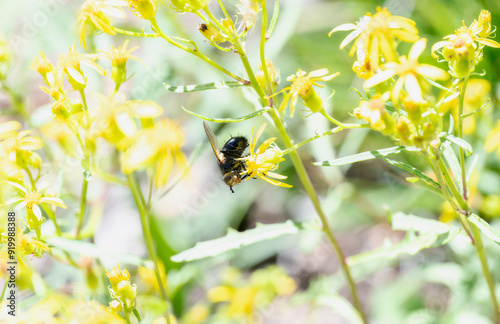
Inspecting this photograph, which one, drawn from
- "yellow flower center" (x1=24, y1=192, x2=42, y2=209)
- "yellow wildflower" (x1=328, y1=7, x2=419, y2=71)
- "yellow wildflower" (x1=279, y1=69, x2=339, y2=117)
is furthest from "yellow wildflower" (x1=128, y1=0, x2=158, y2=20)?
"yellow flower center" (x1=24, y1=192, x2=42, y2=209)

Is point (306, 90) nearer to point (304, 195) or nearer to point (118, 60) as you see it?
point (118, 60)

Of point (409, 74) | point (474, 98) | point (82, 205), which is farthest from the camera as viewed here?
point (474, 98)

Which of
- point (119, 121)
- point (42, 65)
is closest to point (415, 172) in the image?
point (119, 121)

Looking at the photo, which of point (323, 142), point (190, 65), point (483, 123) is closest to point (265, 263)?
point (323, 142)

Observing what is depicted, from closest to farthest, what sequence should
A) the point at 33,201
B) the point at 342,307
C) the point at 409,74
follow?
the point at 409,74 → the point at 33,201 → the point at 342,307

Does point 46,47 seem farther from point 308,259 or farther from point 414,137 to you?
point 414,137

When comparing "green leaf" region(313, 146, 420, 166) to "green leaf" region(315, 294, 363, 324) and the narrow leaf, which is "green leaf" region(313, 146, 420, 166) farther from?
"green leaf" region(315, 294, 363, 324)

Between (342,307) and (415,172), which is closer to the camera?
(415,172)

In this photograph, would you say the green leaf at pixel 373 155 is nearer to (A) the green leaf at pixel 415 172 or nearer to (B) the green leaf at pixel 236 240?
(A) the green leaf at pixel 415 172
